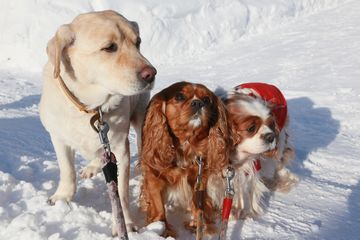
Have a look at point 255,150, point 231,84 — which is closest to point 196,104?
point 255,150

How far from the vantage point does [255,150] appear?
3.02 metres

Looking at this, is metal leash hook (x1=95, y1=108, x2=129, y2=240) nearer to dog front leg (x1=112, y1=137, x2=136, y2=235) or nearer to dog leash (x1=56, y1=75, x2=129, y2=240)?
dog leash (x1=56, y1=75, x2=129, y2=240)

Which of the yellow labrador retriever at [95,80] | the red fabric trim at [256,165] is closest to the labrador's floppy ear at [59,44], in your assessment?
the yellow labrador retriever at [95,80]

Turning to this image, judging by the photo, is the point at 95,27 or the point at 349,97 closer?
the point at 95,27

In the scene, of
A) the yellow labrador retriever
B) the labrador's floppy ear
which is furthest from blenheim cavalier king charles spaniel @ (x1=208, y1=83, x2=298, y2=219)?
the labrador's floppy ear

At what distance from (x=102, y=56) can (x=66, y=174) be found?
1.03 m

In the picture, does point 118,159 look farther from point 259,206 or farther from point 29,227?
point 259,206

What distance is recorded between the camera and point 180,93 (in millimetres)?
2842

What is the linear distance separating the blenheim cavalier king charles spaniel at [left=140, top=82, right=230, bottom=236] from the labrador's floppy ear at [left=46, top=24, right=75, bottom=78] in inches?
28.2

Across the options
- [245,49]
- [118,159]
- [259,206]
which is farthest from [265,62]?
[118,159]

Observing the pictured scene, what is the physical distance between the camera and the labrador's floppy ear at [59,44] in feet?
8.05

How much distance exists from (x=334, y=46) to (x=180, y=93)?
627 centimetres

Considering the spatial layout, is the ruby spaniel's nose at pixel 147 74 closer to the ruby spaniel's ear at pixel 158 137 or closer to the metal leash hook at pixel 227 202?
the ruby spaniel's ear at pixel 158 137

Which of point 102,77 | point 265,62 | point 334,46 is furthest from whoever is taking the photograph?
point 334,46
